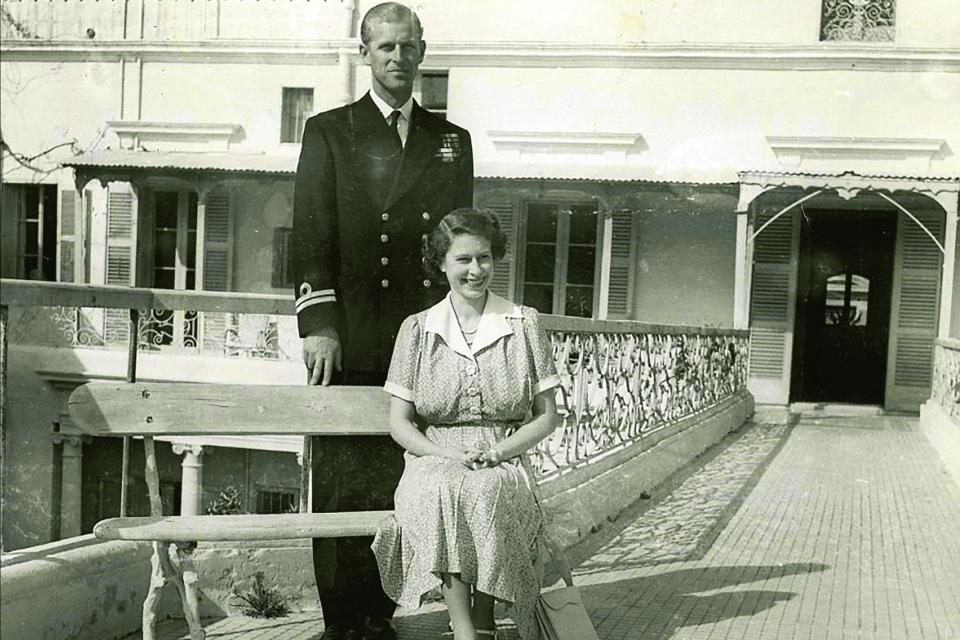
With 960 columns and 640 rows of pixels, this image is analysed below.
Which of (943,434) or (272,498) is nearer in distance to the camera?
(943,434)

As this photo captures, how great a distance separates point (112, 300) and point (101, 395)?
373mm

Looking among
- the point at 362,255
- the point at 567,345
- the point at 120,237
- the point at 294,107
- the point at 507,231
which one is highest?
the point at 294,107

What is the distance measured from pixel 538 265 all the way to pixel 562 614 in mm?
13015

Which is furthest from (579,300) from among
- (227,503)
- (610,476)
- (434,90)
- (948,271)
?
(610,476)

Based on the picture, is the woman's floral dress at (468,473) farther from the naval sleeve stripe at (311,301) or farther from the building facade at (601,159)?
the building facade at (601,159)

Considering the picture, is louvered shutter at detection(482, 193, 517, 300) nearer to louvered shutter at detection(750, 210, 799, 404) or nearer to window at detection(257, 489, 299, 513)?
louvered shutter at detection(750, 210, 799, 404)

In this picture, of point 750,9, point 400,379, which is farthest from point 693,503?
point 750,9

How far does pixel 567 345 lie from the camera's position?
17.7 feet

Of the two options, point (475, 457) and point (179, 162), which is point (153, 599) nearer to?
point (475, 457)

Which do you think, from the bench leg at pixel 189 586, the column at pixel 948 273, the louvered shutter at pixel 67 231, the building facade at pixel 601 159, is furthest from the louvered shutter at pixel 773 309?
the bench leg at pixel 189 586

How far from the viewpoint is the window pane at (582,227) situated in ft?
51.3

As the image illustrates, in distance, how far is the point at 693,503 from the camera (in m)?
6.44

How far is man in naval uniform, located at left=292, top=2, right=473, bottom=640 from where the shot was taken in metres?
3.29

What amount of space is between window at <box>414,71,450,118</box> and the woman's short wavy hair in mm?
13215
